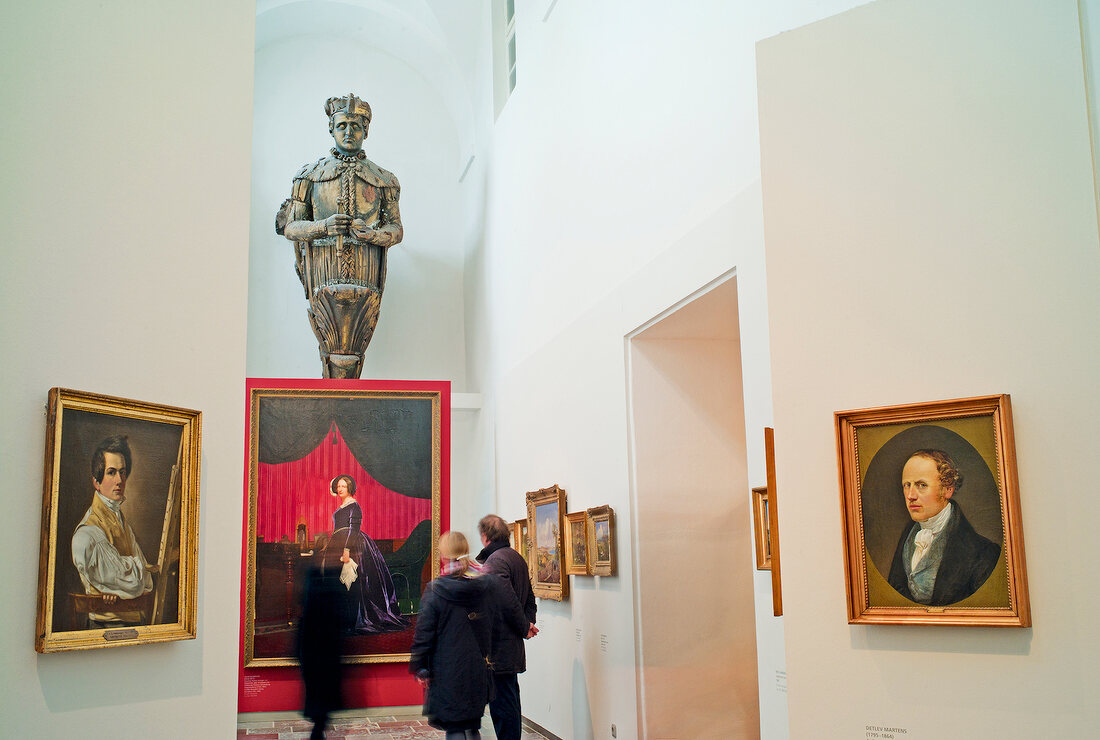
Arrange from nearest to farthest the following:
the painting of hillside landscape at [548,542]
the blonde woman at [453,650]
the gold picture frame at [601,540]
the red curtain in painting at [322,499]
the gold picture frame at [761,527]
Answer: the gold picture frame at [761,527], the blonde woman at [453,650], the gold picture frame at [601,540], the painting of hillside landscape at [548,542], the red curtain in painting at [322,499]

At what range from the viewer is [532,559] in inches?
479

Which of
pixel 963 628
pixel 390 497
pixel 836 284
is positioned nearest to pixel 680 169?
pixel 836 284

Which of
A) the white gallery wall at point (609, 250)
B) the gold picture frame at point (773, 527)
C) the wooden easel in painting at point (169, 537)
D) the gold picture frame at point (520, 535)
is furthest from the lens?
the gold picture frame at point (520, 535)

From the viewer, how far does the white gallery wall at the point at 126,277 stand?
409 cm

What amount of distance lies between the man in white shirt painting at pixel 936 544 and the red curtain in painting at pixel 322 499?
1019 centimetres

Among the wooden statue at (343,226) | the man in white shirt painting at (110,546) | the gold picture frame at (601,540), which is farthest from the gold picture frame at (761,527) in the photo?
the wooden statue at (343,226)

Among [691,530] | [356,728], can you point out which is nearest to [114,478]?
[691,530]

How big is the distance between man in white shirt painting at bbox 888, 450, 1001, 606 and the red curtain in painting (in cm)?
1019

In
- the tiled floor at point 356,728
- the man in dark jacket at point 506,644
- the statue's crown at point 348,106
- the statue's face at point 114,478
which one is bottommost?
the tiled floor at point 356,728

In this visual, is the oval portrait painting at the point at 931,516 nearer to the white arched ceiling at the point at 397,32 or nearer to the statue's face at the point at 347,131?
the statue's face at the point at 347,131

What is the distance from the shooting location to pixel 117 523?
451cm

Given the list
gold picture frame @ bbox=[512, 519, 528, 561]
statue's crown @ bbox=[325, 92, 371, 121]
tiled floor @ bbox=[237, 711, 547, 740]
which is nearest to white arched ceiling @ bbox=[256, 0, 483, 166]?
statue's crown @ bbox=[325, 92, 371, 121]

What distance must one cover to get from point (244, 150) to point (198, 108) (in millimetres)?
443

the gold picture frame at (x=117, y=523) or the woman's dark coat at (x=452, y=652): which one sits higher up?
the gold picture frame at (x=117, y=523)
